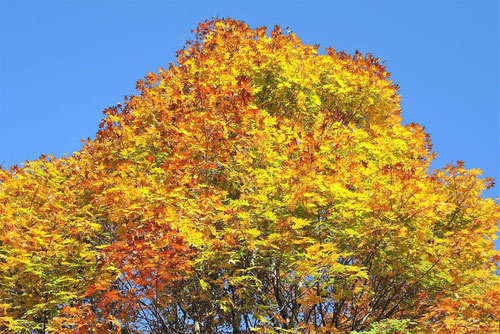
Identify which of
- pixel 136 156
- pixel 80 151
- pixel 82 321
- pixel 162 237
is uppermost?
pixel 80 151

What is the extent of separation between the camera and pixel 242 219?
9930 millimetres

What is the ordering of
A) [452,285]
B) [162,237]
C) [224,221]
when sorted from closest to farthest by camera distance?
[162,237], [224,221], [452,285]

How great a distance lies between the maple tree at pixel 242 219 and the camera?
9.69 metres

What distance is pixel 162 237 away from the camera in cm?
902

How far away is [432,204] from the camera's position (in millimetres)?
10062

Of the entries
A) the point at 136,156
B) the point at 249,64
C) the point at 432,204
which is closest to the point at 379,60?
the point at 249,64

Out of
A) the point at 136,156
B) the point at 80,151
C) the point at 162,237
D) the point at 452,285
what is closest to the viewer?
the point at 162,237

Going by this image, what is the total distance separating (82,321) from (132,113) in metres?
7.17

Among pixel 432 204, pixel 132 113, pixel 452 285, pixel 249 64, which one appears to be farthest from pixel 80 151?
pixel 452 285

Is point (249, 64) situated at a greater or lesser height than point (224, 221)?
greater

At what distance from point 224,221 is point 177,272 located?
59.4 inches

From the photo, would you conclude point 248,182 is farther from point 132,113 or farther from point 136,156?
point 132,113

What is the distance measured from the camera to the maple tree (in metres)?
9.69

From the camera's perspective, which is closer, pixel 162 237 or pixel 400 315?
pixel 162 237
